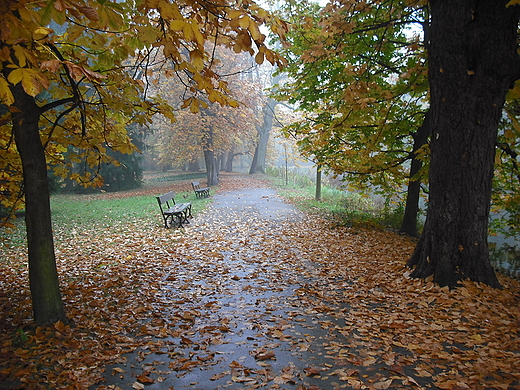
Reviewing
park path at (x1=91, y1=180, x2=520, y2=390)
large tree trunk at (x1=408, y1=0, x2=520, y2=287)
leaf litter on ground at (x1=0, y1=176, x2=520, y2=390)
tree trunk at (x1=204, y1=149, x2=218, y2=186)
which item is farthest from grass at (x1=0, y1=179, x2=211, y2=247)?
large tree trunk at (x1=408, y1=0, x2=520, y2=287)

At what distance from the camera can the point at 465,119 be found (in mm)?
4387

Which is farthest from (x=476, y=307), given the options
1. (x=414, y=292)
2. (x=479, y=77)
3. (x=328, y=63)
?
(x=328, y=63)

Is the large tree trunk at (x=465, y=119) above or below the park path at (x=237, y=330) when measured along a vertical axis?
above

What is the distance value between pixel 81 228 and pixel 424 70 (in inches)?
405

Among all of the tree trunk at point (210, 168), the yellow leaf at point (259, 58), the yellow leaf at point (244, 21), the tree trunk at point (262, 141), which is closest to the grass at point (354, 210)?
the yellow leaf at point (259, 58)

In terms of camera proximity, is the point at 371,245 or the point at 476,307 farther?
the point at 371,245

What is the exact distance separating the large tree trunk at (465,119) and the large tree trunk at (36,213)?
4937mm

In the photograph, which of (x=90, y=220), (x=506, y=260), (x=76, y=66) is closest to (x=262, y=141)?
(x=90, y=220)

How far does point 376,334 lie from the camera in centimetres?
358

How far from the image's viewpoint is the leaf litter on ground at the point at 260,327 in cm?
292

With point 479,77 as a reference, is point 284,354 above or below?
below

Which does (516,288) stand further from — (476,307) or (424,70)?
(424,70)

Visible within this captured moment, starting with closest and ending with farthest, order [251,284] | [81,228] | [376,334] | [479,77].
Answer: [376,334], [479,77], [251,284], [81,228]

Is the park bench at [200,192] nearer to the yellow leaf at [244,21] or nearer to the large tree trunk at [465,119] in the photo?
the large tree trunk at [465,119]
